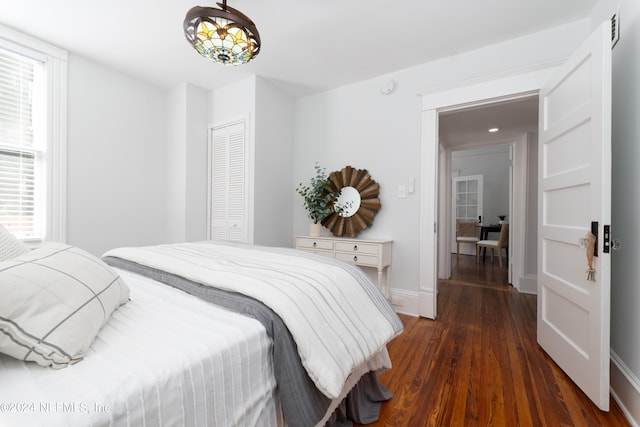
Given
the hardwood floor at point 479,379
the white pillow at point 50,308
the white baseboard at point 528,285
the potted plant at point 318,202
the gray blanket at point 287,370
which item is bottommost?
the hardwood floor at point 479,379

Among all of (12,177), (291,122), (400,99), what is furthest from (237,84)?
(12,177)

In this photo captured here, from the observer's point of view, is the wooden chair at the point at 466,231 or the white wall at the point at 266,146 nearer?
the white wall at the point at 266,146

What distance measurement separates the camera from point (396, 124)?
2934mm

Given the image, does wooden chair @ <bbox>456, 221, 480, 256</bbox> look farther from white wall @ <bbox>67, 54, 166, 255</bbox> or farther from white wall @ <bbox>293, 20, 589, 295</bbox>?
white wall @ <bbox>67, 54, 166, 255</bbox>

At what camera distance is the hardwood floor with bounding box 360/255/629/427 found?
1400 mm

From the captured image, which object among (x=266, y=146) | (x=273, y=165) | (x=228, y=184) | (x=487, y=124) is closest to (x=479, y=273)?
(x=487, y=124)

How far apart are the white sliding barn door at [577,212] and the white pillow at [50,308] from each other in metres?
2.15

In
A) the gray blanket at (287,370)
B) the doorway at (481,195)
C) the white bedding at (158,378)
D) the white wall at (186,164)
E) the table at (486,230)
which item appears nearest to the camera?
the white bedding at (158,378)

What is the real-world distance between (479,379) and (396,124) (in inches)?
90.1

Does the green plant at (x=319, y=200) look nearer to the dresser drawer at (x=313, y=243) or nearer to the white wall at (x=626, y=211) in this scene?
the dresser drawer at (x=313, y=243)

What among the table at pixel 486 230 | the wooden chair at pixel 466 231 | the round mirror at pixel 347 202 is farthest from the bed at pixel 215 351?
the wooden chair at pixel 466 231

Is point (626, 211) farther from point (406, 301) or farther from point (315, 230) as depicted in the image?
point (315, 230)

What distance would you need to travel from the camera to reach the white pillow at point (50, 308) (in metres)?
0.60

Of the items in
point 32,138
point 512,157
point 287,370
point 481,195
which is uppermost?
point 512,157
